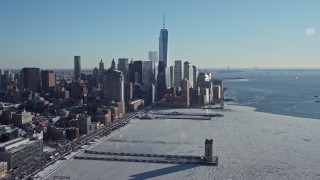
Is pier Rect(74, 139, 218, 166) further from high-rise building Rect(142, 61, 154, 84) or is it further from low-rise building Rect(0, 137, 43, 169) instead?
high-rise building Rect(142, 61, 154, 84)

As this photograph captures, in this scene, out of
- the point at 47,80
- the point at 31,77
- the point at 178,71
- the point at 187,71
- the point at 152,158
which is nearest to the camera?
the point at 152,158

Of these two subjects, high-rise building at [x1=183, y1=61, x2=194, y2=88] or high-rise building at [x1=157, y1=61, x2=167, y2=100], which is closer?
high-rise building at [x1=157, y1=61, x2=167, y2=100]

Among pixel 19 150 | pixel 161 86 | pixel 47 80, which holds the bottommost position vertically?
pixel 19 150

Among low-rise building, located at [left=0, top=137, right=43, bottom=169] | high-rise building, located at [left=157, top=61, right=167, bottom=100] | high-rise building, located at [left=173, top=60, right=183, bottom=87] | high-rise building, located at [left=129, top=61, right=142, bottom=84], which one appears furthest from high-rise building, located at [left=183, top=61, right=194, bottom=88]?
low-rise building, located at [left=0, top=137, right=43, bottom=169]

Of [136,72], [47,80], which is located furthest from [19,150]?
[136,72]

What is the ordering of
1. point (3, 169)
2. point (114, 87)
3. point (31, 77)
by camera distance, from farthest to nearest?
point (31, 77), point (114, 87), point (3, 169)

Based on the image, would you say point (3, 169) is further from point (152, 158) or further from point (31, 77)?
point (31, 77)

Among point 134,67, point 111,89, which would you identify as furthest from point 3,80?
point 111,89

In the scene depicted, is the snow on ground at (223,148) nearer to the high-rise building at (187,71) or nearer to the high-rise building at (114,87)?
the high-rise building at (114,87)

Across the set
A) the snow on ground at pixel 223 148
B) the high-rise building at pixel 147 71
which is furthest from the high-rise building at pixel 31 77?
the snow on ground at pixel 223 148
